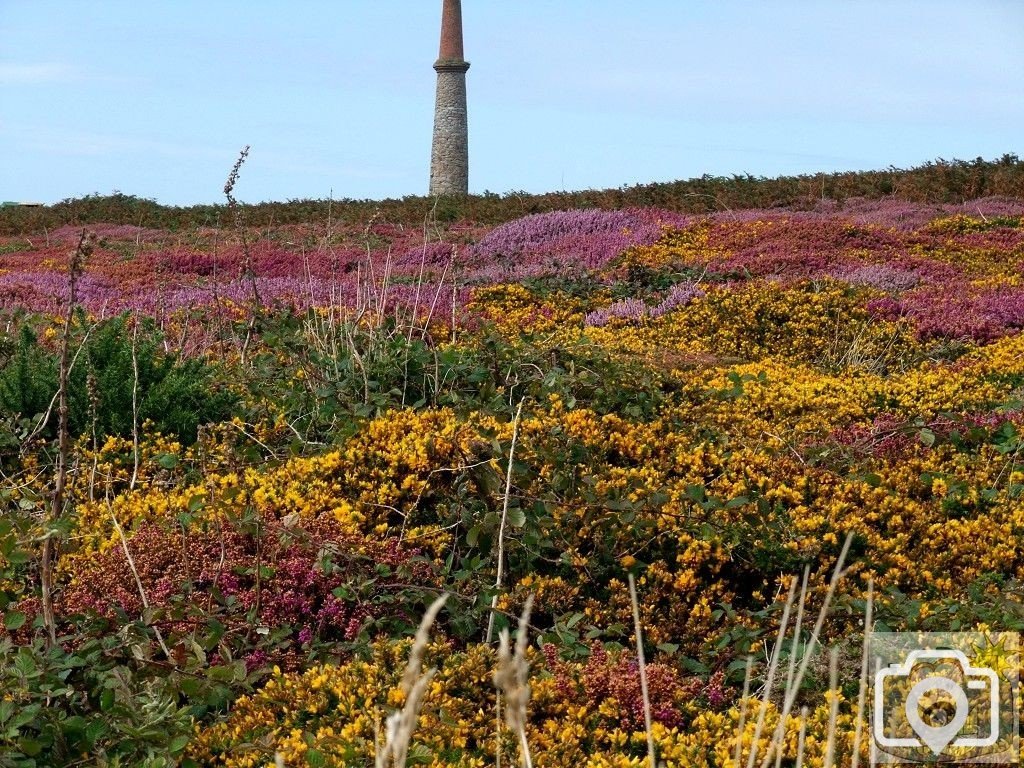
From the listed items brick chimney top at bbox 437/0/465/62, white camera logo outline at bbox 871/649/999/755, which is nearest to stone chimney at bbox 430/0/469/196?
brick chimney top at bbox 437/0/465/62

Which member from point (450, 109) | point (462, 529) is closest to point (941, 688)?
point (462, 529)

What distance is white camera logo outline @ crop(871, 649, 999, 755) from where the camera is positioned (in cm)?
327

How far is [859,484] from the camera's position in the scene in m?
5.85

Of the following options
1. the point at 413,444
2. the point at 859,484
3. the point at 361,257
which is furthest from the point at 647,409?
the point at 361,257

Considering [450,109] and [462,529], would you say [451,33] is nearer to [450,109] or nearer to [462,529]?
[450,109]

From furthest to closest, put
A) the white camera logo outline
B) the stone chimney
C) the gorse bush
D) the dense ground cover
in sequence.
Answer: the stone chimney → the gorse bush → the dense ground cover → the white camera logo outline

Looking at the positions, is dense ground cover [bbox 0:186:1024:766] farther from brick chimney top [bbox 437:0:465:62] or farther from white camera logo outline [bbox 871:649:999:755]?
brick chimney top [bbox 437:0:465:62]

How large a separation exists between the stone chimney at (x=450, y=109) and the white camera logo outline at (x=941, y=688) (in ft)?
117

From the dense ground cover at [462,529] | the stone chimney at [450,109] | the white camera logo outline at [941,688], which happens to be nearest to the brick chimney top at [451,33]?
the stone chimney at [450,109]

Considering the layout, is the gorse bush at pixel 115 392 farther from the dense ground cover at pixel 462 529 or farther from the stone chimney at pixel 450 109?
the stone chimney at pixel 450 109

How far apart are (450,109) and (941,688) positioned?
121ft

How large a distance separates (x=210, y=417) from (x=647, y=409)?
293 centimetres

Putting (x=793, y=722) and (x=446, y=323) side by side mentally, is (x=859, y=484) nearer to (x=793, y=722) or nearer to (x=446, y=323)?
(x=793, y=722)

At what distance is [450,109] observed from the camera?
38.4 metres
